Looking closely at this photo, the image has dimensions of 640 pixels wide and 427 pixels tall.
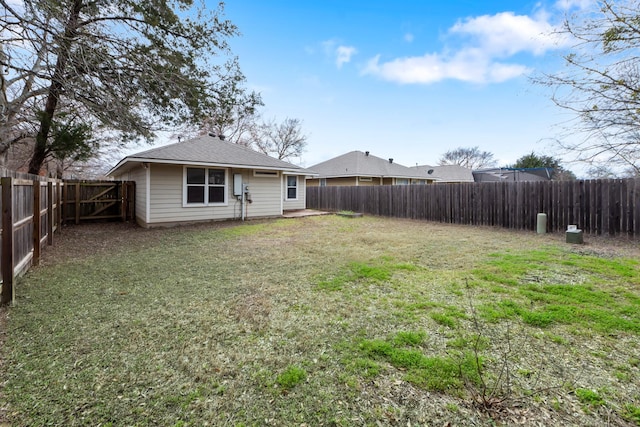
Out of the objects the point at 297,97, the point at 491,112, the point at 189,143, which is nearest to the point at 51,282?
the point at 189,143

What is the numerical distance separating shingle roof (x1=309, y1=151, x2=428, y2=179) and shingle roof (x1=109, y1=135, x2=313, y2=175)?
7.98 m

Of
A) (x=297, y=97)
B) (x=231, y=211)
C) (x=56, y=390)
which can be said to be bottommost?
(x=56, y=390)

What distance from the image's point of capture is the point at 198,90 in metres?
6.29

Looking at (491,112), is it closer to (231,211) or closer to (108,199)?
(231,211)

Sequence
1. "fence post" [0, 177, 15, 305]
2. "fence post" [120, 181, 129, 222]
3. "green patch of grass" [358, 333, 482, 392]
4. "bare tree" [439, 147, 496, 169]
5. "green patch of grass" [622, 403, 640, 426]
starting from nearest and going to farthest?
"green patch of grass" [622, 403, 640, 426] < "green patch of grass" [358, 333, 482, 392] < "fence post" [0, 177, 15, 305] < "fence post" [120, 181, 129, 222] < "bare tree" [439, 147, 496, 169]

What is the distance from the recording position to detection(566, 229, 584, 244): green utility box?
22.5 feet

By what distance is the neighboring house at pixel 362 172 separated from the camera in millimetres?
20328

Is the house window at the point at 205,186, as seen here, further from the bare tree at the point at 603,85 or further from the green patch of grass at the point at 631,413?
the green patch of grass at the point at 631,413

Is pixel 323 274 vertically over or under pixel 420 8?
under

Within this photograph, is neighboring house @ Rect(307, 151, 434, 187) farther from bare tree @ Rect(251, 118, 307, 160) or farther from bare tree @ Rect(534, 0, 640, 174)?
bare tree @ Rect(534, 0, 640, 174)

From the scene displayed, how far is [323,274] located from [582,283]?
12.2ft

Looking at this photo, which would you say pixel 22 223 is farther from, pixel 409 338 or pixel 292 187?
pixel 292 187

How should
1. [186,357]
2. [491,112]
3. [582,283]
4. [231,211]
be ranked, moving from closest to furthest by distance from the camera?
[186,357], [582,283], [231,211], [491,112]

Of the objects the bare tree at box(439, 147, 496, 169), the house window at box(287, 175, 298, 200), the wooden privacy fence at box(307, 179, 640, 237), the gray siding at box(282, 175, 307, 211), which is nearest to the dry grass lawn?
the wooden privacy fence at box(307, 179, 640, 237)
